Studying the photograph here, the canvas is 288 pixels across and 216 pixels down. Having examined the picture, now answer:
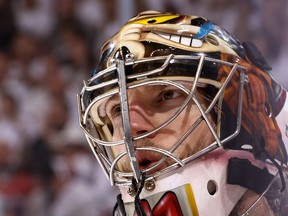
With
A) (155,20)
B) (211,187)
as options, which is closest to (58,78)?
(155,20)

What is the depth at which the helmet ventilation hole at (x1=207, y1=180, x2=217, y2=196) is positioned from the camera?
89 cm

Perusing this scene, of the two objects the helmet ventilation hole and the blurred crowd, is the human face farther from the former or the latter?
the blurred crowd

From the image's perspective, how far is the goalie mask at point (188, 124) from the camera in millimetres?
879

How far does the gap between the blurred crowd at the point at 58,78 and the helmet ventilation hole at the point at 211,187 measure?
1.08m

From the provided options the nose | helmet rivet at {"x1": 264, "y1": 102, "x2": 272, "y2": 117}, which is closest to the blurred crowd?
helmet rivet at {"x1": 264, "y1": 102, "x2": 272, "y2": 117}

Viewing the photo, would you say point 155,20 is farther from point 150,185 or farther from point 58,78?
point 58,78

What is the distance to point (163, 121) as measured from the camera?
0.91 meters

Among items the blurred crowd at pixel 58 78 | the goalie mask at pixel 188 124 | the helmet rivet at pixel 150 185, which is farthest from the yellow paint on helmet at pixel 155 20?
the blurred crowd at pixel 58 78

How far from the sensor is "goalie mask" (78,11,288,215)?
88cm

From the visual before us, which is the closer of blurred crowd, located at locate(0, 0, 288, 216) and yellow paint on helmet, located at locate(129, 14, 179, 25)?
yellow paint on helmet, located at locate(129, 14, 179, 25)

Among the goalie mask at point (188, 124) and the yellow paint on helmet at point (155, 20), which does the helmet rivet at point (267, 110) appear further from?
the yellow paint on helmet at point (155, 20)

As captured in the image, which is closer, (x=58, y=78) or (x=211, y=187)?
(x=211, y=187)

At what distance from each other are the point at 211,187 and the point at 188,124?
9 cm

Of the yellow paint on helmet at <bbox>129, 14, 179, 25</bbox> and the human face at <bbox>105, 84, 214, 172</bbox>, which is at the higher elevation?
the yellow paint on helmet at <bbox>129, 14, 179, 25</bbox>
